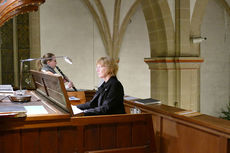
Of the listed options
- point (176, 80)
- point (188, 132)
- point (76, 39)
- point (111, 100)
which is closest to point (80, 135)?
point (111, 100)

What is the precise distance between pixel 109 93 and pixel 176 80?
4.86 m

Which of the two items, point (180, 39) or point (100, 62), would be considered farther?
point (180, 39)

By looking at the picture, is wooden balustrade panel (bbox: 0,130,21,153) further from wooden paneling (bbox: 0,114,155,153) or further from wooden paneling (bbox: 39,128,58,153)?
wooden paneling (bbox: 39,128,58,153)

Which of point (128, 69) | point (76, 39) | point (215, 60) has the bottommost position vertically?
point (128, 69)

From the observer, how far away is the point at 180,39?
7371 mm

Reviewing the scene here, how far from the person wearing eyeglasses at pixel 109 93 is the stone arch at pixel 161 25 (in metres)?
4.56

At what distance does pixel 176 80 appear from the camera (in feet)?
24.7

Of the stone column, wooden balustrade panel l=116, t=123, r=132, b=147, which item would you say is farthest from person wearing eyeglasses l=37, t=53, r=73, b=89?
the stone column

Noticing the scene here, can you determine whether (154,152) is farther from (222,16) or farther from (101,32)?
(222,16)

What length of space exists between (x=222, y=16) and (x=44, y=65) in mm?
8982

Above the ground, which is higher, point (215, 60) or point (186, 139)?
point (215, 60)

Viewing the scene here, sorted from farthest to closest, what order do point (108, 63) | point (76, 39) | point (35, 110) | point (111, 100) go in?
point (76, 39) < point (108, 63) < point (111, 100) < point (35, 110)

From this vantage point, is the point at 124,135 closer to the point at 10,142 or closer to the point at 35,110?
the point at 35,110

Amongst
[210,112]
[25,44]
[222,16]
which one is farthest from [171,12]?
[210,112]
